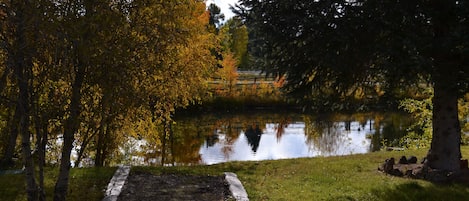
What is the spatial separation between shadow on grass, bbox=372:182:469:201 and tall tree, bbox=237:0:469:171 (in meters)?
0.82

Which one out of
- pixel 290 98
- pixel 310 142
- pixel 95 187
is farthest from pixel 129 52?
pixel 310 142

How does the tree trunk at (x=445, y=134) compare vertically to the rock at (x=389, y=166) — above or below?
above

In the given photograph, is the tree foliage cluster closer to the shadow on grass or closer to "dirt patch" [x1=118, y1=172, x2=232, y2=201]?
"dirt patch" [x1=118, y1=172, x2=232, y2=201]

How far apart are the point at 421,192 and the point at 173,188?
170 inches

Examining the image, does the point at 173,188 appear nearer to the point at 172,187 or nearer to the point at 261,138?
the point at 172,187

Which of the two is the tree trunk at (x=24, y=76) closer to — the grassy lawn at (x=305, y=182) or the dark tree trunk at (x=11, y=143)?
the grassy lawn at (x=305, y=182)

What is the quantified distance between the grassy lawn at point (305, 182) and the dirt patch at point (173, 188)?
1.52 feet

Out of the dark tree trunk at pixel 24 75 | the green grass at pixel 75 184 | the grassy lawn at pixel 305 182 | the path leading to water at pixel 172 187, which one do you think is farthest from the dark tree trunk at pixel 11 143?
the dark tree trunk at pixel 24 75

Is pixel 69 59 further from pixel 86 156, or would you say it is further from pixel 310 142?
pixel 310 142

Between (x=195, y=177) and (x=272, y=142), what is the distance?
14.2m

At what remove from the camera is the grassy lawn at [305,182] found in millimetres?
7984

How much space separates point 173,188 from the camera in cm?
857

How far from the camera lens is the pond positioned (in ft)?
60.5

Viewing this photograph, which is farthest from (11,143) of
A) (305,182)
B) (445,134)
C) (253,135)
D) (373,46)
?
(253,135)
